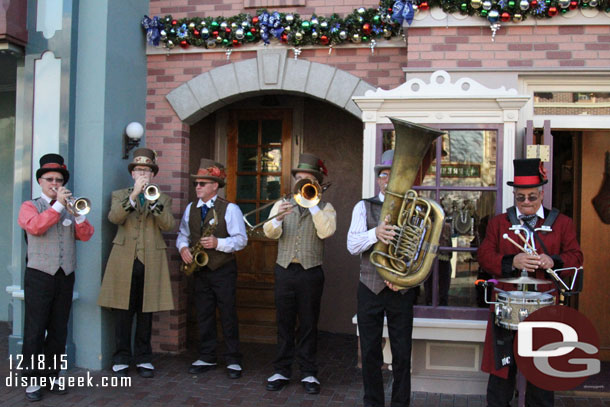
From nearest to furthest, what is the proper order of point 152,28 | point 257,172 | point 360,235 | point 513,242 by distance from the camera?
1. point 513,242
2. point 360,235
3. point 152,28
4. point 257,172

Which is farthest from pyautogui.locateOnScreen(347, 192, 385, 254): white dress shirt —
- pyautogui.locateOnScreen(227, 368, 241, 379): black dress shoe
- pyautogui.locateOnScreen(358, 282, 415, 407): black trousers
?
pyautogui.locateOnScreen(227, 368, 241, 379): black dress shoe

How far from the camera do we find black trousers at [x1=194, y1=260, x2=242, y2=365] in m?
5.43

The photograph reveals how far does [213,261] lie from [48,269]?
137 centimetres

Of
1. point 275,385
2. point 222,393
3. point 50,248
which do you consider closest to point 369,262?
point 275,385

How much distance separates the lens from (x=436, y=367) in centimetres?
489

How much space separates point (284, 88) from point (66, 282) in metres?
2.69

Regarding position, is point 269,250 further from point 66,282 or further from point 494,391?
point 494,391

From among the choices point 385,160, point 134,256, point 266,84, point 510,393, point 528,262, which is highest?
point 266,84

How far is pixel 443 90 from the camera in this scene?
185 inches

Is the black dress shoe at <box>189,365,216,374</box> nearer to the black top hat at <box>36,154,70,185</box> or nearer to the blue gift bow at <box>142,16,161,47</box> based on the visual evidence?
the black top hat at <box>36,154,70,185</box>

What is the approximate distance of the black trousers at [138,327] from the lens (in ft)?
17.6

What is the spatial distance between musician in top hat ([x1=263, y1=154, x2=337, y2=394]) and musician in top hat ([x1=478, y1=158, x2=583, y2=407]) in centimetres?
143

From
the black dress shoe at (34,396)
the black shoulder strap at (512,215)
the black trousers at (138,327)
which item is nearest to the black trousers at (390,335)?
the black shoulder strap at (512,215)

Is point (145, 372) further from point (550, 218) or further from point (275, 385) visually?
point (550, 218)
